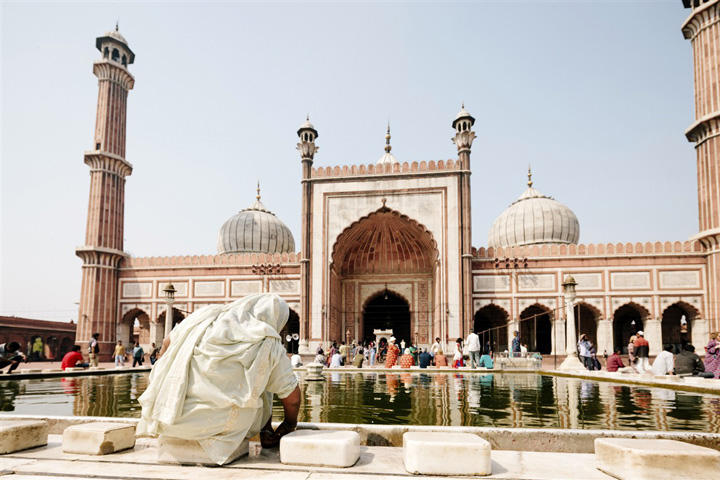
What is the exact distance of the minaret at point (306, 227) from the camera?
19156mm

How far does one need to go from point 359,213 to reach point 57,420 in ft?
53.7

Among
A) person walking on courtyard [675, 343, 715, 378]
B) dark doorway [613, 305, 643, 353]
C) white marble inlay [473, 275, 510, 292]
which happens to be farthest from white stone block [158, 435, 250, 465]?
dark doorway [613, 305, 643, 353]

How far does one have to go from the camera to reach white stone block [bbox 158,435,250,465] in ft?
8.13

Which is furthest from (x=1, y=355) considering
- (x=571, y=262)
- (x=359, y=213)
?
(x=571, y=262)

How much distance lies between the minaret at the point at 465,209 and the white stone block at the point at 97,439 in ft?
53.7

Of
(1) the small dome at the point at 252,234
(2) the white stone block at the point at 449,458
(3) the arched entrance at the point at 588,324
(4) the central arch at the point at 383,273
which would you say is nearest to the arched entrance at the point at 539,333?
(3) the arched entrance at the point at 588,324

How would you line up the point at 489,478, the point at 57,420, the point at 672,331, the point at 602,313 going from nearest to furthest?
the point at 489,478 < the point at 57,420 < the point at 602,313 < the point at 672,331

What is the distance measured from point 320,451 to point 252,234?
24236 mm

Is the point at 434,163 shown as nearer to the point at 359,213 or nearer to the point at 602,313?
the point at 359,213

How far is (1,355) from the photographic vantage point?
31.8 ft

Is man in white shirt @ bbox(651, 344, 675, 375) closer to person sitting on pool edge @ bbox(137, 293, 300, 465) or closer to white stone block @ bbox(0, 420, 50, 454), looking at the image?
person sitting on pool edge @ bbox(137, 293, 300, 465)

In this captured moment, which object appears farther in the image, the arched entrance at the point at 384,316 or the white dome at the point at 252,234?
the white dome at the point at 252,234

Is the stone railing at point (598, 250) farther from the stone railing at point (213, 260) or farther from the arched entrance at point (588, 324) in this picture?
the stone railing at point (213, 260)

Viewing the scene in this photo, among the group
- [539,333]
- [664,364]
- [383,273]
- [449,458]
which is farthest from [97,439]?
[539,333]
